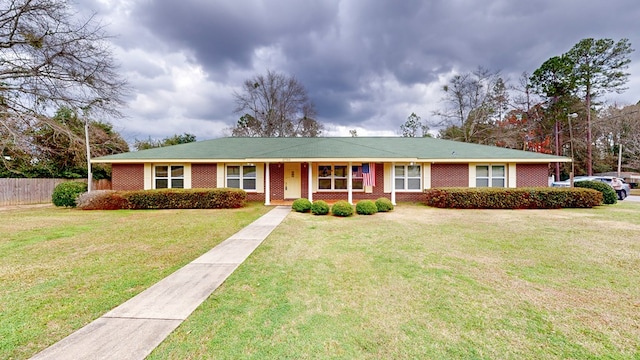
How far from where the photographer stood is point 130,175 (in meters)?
14.2

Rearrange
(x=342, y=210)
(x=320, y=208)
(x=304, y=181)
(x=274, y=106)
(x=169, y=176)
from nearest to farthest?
(x=342, y=210) < (x=320, y=208) < (x=169, y=176) < (x=304, y=181) < (x=274, y=106)

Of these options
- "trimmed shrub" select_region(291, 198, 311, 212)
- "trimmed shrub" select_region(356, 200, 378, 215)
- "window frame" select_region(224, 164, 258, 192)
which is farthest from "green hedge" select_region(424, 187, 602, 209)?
"window frame" select_region(224, 164, 258, 192)

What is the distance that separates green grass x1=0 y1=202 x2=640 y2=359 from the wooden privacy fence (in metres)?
11.8

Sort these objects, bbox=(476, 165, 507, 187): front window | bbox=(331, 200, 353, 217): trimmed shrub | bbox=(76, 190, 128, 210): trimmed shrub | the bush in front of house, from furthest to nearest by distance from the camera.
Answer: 1. bbox=(476, 165, 507, 187): front window
2. the bush in front of house
3. bbox=(76, 190, 128, 210): trimmed shrub
4. bbox=(331, 200, 353, 217): trimmed shrub

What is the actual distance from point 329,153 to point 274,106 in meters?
23.0

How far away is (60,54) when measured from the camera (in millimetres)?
12711

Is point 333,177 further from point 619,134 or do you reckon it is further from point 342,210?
point 619,134

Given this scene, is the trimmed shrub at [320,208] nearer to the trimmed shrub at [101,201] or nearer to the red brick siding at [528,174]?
the trimmed shrub at [101,201]

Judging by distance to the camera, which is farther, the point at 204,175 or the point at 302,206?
the point at 204,175

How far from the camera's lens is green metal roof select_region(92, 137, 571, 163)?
12680 millimetres

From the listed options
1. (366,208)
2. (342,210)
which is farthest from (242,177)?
(366,208)

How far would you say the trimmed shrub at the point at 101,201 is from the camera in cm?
1184

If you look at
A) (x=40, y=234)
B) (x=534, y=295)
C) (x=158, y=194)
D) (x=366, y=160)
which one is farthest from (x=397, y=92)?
(x=40, y=234)

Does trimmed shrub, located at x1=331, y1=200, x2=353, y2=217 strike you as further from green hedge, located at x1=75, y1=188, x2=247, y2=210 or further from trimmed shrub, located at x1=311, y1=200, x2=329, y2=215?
green hedge, located at x1=75, y1=188, x2=247, y2=210
